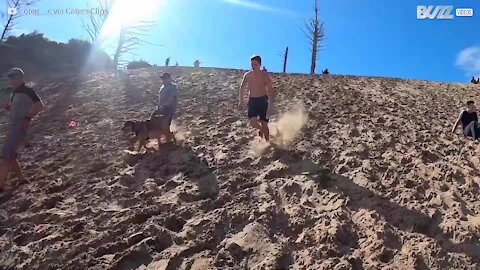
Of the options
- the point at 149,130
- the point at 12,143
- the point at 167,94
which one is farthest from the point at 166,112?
the point at 12,143

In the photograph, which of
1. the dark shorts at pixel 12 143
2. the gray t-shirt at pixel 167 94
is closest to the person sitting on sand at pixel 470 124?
the gray t-shirt at pixel 167 94

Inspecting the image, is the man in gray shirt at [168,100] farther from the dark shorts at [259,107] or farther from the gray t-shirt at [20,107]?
the gray t-shirt at [20,107]

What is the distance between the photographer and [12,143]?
23.3ft

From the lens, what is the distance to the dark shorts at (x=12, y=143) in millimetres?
7039

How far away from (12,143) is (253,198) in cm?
386

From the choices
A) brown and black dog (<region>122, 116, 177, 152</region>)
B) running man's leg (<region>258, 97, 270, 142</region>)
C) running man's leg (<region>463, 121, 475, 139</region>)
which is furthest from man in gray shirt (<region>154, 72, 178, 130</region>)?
running man's leg (<region>463, 121, 475, 139</region>)

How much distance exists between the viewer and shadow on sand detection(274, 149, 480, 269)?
4.75 meters

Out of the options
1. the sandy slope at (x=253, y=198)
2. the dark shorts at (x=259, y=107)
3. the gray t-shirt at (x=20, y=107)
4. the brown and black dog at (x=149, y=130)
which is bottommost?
the sandy slope at (x=253, y=198)

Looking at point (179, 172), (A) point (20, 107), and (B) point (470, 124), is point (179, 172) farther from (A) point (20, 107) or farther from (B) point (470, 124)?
(B) point (470, 124)

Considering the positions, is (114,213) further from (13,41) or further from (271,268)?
(13,41)

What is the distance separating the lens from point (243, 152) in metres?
8.07

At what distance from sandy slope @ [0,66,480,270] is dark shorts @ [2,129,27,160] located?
56cm

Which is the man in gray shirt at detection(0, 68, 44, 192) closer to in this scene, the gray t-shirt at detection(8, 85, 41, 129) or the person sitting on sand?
the gray t-shirt at detection(8, 85, 41, 129)

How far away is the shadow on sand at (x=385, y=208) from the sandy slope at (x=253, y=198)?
0.02 metres
